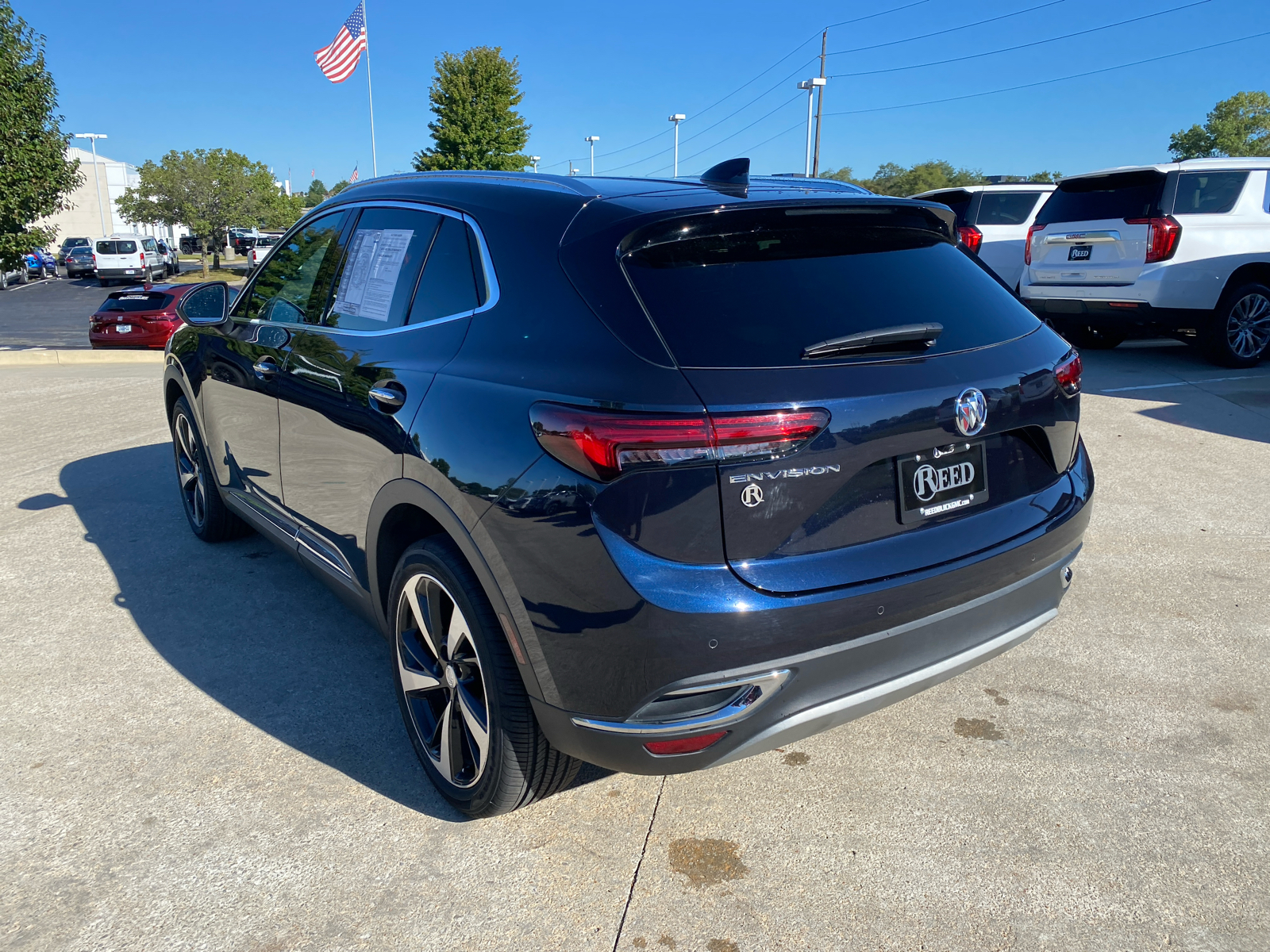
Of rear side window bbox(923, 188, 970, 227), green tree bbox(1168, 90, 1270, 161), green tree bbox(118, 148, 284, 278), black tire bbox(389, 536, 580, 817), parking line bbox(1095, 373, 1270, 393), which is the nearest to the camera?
black tire bbox(389, 536, 580, 817)

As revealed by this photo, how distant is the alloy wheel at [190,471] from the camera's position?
4941 mm

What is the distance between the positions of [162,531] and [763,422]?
4.47 metres

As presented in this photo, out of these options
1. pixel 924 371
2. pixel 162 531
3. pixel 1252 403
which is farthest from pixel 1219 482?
pixel 162 531

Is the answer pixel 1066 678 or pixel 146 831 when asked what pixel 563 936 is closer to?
pixel 146 831

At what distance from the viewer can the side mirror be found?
172 inches

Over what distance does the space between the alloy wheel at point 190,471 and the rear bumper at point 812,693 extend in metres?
3.34

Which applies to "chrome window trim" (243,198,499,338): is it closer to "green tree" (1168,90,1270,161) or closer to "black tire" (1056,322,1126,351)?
"black tire" (1056,322,1126,351)

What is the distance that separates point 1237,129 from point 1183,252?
7752 cm

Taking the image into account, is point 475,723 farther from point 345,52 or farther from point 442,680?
point 345,52

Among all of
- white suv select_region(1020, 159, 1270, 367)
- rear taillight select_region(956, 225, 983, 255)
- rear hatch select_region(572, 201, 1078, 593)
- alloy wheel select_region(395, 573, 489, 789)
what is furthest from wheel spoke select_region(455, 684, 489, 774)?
rear taillight select_region(956, 225, 983, 255)

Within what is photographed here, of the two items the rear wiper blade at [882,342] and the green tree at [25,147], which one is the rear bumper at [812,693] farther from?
the green tree at [25,147]

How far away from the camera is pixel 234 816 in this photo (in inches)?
109

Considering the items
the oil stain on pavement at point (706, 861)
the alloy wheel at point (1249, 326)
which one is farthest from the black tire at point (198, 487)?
the alloy wheel at point (1249, 326)

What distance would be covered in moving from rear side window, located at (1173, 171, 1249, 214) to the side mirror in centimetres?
Answer: 875
